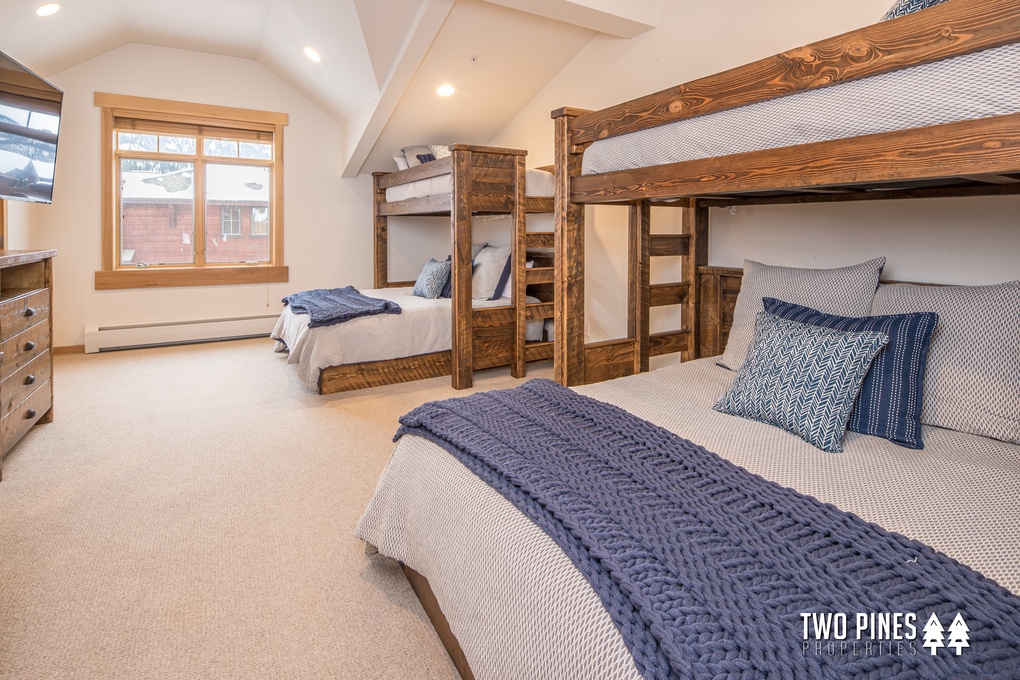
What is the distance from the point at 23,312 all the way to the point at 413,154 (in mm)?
3089

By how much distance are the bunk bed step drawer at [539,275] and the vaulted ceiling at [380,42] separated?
1470 mm

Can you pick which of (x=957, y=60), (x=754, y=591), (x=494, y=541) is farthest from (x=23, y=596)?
(x=957, y=60)

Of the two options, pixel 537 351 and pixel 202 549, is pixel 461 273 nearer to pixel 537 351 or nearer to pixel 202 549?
pixel 537 351

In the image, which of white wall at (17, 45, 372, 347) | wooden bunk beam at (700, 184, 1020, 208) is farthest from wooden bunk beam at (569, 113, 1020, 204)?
white wall at (17, 45, 372, 347)

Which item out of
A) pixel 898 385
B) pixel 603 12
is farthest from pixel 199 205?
pixel 898 385

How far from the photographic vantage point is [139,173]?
513cm

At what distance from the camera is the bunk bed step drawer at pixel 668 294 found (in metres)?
2.93

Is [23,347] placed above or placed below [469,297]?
below

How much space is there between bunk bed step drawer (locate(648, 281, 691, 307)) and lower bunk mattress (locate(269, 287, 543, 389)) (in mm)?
1378

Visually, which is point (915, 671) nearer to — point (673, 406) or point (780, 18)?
point (673, 406)

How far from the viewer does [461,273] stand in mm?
3740

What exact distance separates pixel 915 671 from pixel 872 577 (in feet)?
0.59

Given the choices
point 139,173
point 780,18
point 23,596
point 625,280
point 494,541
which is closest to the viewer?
point 494,541

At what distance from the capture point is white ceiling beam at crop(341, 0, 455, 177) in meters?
3.36
